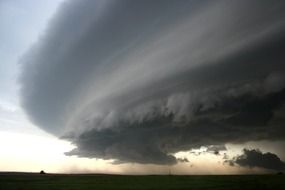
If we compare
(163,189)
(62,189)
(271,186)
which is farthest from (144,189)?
(271,186)

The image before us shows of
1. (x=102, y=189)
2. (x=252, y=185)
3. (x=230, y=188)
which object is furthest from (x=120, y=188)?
(x=252, y=185)

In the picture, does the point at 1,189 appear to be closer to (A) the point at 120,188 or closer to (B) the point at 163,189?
(A) the point at 120,188

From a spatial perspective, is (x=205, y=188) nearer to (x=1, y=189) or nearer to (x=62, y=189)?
(x=62, y=189)

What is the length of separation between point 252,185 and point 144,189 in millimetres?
39522

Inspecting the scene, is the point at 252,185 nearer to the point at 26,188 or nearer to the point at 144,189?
the point at 144,189

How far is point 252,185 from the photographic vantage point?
131 metres

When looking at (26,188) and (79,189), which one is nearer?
(79,189)

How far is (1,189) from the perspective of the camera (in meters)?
126

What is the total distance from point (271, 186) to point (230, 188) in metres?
17.1

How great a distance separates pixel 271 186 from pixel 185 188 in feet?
101

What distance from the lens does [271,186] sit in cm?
12862

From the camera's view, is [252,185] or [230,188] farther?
[252,185]

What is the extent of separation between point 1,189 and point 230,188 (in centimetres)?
7736

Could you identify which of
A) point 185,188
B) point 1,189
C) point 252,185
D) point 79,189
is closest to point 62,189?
point 79,189
